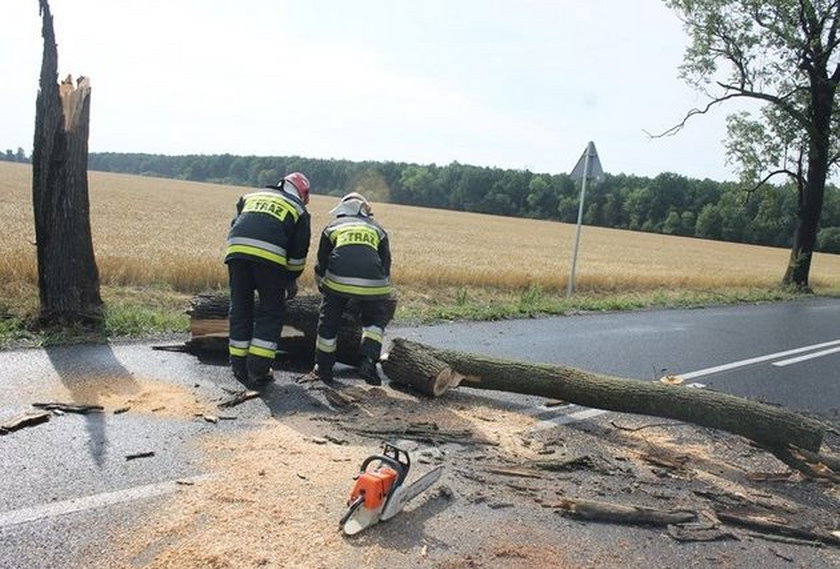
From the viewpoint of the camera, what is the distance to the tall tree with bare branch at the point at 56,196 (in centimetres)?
723

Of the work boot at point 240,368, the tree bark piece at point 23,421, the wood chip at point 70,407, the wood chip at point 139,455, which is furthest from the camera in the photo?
the work boot at point 240,368

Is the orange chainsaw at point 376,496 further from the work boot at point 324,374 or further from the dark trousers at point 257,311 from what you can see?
the work boot at point 324,374

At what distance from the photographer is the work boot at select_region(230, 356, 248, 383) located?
19.9 ft

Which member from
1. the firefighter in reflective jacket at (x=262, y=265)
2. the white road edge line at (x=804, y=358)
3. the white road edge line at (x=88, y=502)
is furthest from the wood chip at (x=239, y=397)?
the white road edge line at (x=804, y=358)

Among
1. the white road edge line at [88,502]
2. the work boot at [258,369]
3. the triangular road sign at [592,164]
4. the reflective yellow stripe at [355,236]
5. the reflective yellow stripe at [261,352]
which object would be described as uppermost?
the triangular road sign at [592,164]

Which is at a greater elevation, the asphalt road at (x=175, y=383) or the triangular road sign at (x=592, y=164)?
the triangular road sign at (x=592, y=164)

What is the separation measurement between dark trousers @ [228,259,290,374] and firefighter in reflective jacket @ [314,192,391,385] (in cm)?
45

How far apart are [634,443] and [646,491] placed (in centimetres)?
100

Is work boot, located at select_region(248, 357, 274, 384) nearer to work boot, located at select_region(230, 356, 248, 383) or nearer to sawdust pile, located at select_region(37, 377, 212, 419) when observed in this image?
work boot, located at select_region(230, 356, 248, 383)

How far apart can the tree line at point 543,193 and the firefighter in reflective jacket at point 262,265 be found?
63.0 m

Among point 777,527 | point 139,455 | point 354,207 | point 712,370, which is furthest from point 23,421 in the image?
point 712,370

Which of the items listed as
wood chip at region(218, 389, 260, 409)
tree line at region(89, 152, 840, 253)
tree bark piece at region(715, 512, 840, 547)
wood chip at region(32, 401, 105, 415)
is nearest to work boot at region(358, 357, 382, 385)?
wood chip at region(218, 389, 260, 409)

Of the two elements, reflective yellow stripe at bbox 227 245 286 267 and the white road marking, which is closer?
reflective yellow stripe at bbox 227 245 286 267

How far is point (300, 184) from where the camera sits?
20.6 ft
